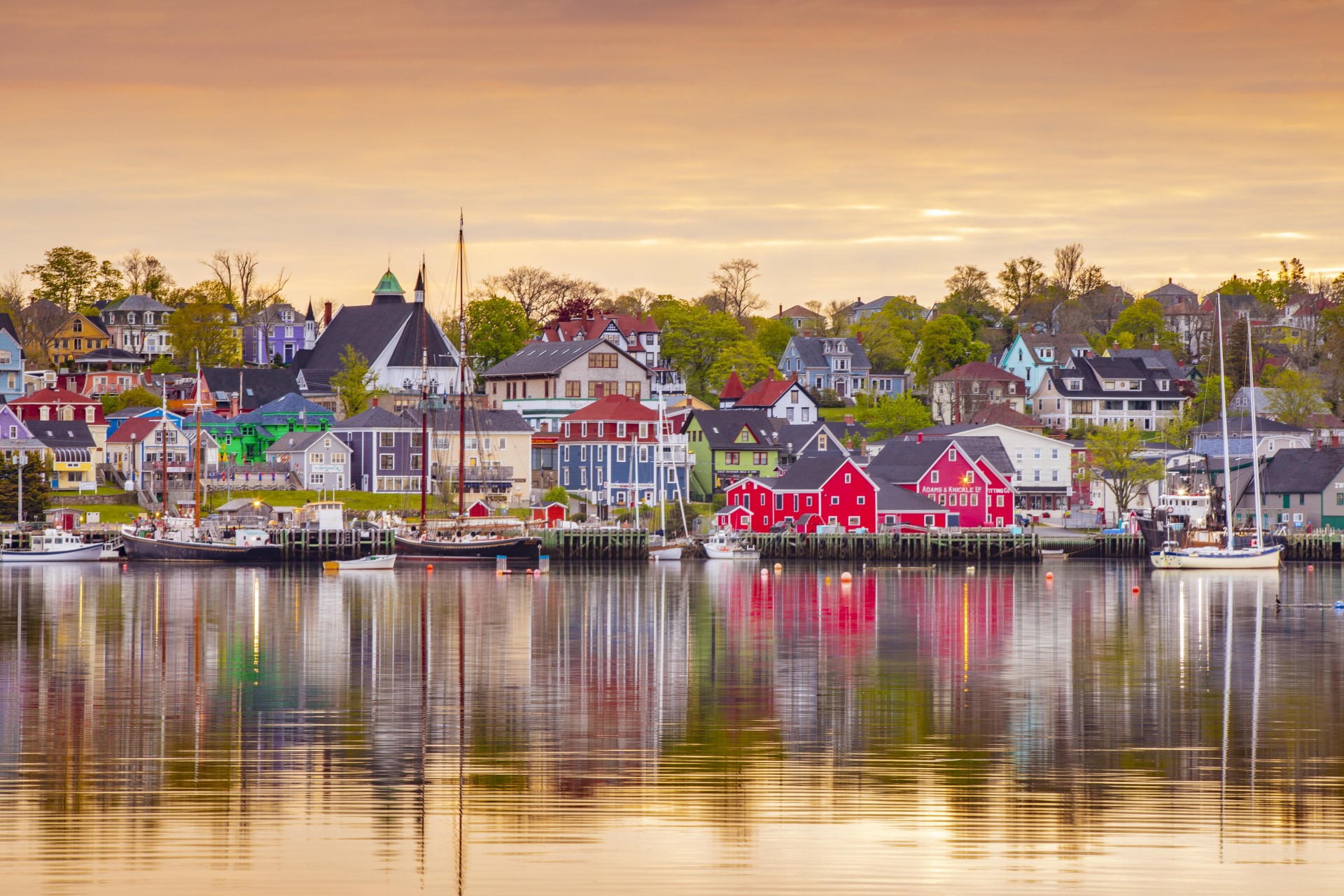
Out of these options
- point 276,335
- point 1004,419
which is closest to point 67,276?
point 276,335

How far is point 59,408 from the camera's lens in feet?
417

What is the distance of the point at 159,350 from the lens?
183 metres

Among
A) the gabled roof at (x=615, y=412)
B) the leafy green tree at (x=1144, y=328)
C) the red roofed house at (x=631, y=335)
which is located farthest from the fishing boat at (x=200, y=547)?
the leafy green tree at (x=1144, y=328)

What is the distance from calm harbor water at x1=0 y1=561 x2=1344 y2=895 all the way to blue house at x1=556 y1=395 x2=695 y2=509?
214ft

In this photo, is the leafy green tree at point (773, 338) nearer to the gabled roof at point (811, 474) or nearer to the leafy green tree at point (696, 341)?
the leafy green tree at point (696, 341)

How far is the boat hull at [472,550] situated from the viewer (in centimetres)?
9400

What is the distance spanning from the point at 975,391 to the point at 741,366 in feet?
71.4

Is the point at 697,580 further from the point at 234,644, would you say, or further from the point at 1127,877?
the point at 1127,877

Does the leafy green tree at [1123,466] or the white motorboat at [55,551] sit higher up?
the leafy green tree at [1123,466]

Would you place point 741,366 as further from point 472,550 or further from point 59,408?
point 472,550

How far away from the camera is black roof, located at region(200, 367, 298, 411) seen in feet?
463

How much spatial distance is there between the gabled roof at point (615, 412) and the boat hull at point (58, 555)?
3814cm

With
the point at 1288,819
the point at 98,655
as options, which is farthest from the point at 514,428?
the point at 1288,819

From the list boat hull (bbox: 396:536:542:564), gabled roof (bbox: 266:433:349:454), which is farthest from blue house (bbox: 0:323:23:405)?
boat hull (bbox: 396:536:542:564)
